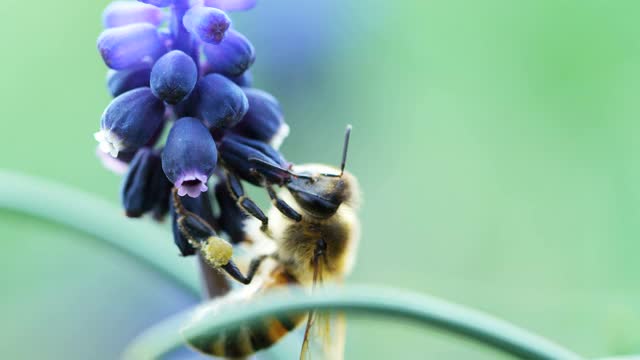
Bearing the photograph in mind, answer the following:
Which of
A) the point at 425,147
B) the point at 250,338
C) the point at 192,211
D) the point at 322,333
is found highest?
the point at 425,147

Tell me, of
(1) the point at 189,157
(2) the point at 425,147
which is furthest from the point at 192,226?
(2) the point at 425,147

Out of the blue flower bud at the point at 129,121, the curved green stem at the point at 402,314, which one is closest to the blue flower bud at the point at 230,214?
the blue flower bud at the point at 129,121

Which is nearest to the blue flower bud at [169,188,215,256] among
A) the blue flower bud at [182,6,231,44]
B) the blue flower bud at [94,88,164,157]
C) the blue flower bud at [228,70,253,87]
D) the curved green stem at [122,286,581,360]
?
the blue flower bud at [94,88,164,157]

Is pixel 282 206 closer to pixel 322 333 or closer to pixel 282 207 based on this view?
pixel 282 207

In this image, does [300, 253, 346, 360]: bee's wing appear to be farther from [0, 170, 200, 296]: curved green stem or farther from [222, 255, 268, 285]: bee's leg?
[0, 170, 200, 296]: curved green stem

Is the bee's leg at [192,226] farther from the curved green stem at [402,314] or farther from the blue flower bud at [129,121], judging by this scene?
the curved green stem at [402,314]

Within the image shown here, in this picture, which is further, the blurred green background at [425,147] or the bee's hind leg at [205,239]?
the blurred green background at [425,147]

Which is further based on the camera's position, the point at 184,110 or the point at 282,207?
the point at 282,207
